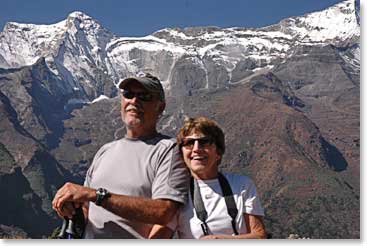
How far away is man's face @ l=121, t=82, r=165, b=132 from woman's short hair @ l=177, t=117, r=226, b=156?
0.68ft

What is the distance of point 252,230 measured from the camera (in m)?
3.21

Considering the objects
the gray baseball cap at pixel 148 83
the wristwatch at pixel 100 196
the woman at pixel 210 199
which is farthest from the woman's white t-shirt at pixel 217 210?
the gray baseball cap at pixel 148 83

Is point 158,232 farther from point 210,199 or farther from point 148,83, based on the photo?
point 148,83

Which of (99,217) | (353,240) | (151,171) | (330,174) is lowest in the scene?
(330,174)

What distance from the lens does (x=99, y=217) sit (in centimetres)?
330

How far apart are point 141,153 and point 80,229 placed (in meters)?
0.52

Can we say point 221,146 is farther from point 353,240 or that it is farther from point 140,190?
point 353,240

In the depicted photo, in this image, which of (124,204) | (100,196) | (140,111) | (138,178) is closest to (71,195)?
(100,196)

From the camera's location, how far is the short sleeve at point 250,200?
10.6 feet

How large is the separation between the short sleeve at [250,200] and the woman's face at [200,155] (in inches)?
7.6

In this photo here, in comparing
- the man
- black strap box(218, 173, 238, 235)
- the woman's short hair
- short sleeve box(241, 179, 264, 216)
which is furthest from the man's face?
short sleeve box(241, 179, 264, 216)

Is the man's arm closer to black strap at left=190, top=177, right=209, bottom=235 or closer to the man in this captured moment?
the man

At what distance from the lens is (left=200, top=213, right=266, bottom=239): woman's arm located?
3178 millimetres

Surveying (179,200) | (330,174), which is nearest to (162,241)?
(179,200)
